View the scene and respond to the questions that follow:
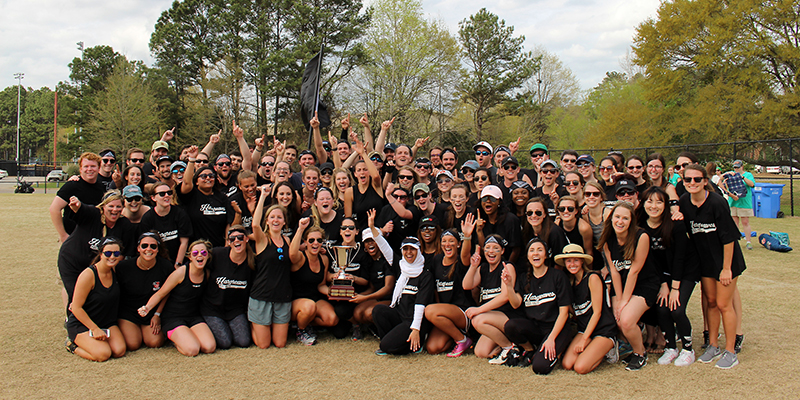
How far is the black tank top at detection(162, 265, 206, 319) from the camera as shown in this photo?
5.30 m

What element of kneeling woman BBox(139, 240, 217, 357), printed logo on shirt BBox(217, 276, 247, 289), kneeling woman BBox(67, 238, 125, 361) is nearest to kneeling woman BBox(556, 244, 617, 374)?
printed logo on shirt BBox(217, 276, 247, 289)

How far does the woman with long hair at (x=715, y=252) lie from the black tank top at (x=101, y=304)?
5.80 metres

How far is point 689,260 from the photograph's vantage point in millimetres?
4773

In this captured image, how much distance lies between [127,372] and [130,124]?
36.2 m

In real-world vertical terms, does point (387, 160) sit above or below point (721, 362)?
above

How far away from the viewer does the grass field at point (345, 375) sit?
4.07m

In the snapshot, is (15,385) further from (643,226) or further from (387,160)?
(643,226)

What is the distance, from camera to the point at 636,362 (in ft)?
15.0

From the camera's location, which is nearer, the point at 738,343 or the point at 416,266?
the point at 738,343

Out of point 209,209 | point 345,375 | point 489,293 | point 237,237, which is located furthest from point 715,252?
point 209,209

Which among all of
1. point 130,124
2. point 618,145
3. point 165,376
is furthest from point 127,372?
point 130,124

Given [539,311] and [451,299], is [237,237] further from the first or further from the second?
[539,311]

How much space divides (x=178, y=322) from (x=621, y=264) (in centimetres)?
460

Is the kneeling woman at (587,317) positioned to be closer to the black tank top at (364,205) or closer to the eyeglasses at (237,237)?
the black tank top at (364,205)
